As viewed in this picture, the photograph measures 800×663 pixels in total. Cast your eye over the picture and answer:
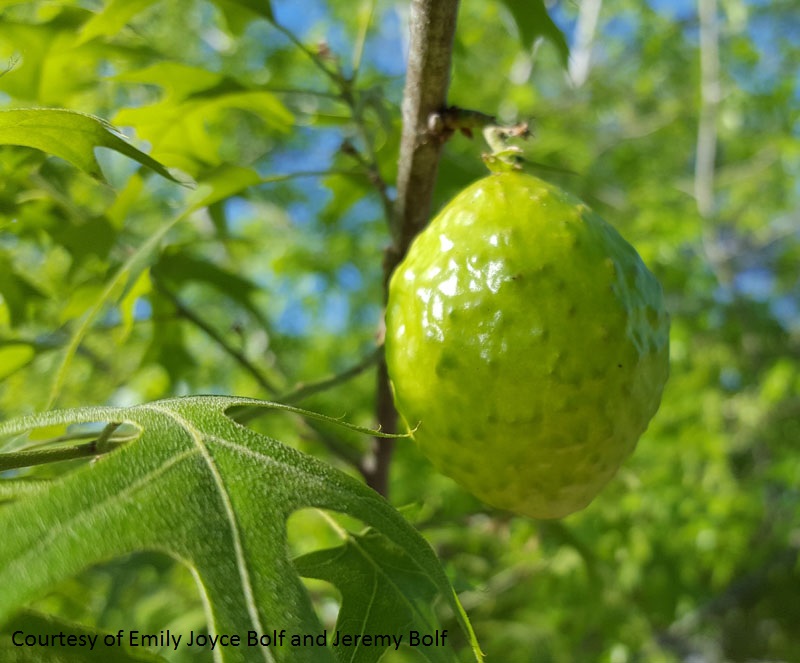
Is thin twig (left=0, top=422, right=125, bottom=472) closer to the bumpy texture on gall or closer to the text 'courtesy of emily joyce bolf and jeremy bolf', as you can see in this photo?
the text 'courtesy of emily joyce bolf and jeremy bolf'

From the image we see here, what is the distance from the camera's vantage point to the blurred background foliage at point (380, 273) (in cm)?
137

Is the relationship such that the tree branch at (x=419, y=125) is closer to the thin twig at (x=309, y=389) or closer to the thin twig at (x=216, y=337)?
the thin twig at (x=309, y=389)

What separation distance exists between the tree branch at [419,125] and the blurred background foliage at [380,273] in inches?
3.5

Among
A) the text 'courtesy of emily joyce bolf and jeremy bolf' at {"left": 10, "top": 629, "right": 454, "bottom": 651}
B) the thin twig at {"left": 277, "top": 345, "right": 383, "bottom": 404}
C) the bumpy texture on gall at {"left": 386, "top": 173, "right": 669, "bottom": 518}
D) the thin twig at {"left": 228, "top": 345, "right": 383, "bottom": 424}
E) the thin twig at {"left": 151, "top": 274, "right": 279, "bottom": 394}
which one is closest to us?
the text 'courtesy of emily joyce bolf and jeremy bolf' at {"left": 10, "top": 629, "right": 454, "bottom": 651}

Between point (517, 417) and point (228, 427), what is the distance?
345mm

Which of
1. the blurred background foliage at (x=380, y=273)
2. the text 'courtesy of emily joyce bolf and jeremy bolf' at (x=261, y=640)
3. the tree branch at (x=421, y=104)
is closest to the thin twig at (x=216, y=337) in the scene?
the blurred background foliage at (x=380, y=273)

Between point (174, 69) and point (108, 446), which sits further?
point (174, 69)

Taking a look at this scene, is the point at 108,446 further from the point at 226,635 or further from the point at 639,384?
the point at 639,384

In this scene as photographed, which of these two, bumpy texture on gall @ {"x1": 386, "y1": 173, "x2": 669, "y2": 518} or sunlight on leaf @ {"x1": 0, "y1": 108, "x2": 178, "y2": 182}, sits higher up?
sunlight on leaf @ {"x1": 0, "y1": 108, "x2": 178, "y2": 182}

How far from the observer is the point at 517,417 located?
2.67ft

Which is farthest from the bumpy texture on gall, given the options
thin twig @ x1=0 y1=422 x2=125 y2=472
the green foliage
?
thin twig @ x1=0 y1=422 x2=125 y2=472

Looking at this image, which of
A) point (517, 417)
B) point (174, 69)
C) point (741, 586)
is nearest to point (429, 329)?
point (517, 417)

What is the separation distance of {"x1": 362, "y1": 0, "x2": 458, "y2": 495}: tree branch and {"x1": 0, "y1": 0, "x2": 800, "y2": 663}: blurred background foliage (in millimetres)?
89

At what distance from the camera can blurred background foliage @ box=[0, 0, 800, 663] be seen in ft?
4.49
